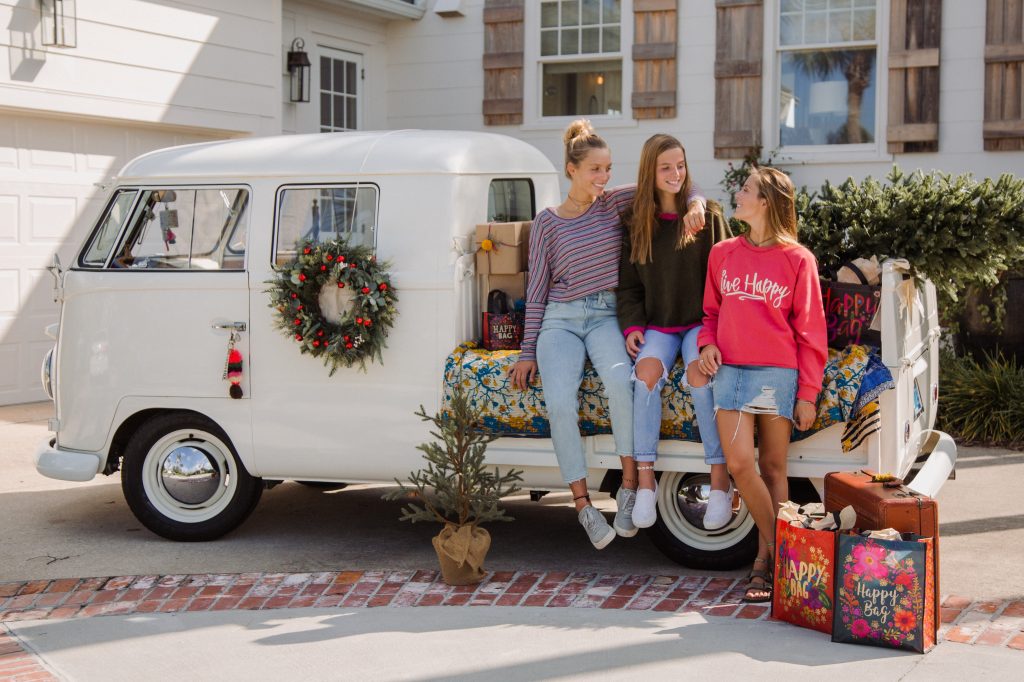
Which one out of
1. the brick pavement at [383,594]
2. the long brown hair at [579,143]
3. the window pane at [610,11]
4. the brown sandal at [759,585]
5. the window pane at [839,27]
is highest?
the window pane at [610,11]

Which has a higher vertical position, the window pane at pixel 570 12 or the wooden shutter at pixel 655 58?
the window pane at pixel 570 12

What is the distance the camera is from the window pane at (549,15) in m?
12.4

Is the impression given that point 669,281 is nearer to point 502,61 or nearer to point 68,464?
point 68,464

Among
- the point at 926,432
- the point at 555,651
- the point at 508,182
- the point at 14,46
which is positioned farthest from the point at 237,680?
the point at 14,46

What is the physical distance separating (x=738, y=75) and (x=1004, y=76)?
2334 millimetres

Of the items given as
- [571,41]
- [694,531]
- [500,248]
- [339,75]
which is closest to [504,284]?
[500,248]

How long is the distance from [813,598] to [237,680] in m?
2.16

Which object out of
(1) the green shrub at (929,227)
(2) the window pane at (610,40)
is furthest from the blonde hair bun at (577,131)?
(2) the window pane at (610,40)

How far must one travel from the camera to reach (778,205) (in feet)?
16.8

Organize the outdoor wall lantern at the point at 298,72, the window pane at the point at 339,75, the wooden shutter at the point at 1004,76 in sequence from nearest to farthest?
the wooden shutter at the point at 1004,76 → the outdoor wall lantern at the point at 298,72 → the window pane at the point at 339,75

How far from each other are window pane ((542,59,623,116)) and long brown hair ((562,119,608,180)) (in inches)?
255

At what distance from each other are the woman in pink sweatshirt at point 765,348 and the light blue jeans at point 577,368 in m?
0.42

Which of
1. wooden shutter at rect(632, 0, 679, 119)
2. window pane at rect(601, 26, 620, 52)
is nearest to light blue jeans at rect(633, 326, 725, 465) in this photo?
wooden shutter at rect(632, 0, 679, 119)

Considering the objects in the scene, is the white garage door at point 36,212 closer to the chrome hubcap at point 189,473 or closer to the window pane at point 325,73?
the window pane at point 325,73
